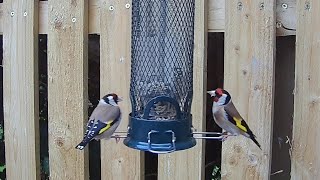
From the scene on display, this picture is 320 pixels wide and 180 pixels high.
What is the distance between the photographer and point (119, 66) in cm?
243

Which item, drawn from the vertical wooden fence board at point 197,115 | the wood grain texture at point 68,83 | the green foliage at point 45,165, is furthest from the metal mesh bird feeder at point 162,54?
the green foliage at point 45,165

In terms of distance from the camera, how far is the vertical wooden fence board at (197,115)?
7.42 feet

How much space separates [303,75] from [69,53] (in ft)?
3.17

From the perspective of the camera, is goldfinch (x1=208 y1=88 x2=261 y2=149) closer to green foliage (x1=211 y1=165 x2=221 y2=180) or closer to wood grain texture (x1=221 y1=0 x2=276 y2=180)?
wood grain texture (x1=221 y1=0 x2=276 y2=180)

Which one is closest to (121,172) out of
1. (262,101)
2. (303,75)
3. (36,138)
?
(36,138)

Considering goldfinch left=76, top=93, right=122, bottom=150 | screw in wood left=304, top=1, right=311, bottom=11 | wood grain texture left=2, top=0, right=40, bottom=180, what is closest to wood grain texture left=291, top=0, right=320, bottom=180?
screw in wood left=304, top=1, right=311, bottom=11

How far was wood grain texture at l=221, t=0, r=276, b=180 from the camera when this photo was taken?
7.11 ft

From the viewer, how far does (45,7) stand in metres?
2.62

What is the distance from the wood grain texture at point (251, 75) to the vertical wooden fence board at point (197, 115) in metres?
0.09

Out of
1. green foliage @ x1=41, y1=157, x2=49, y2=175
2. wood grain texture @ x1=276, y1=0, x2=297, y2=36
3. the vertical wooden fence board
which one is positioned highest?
wood grain texture @ x1=276, y1=0, x2=297, y2=36

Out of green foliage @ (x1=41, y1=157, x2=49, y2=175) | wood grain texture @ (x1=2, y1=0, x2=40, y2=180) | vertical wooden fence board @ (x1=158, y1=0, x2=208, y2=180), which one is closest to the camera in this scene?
vertical wooden fence board @ (x1=158, y1=0, x2=208, y2=180)

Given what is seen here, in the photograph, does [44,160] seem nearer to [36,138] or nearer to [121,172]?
[36,138]

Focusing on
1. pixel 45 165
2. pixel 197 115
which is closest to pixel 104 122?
pixel 197 115

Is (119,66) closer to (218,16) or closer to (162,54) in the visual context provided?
(218,16)
